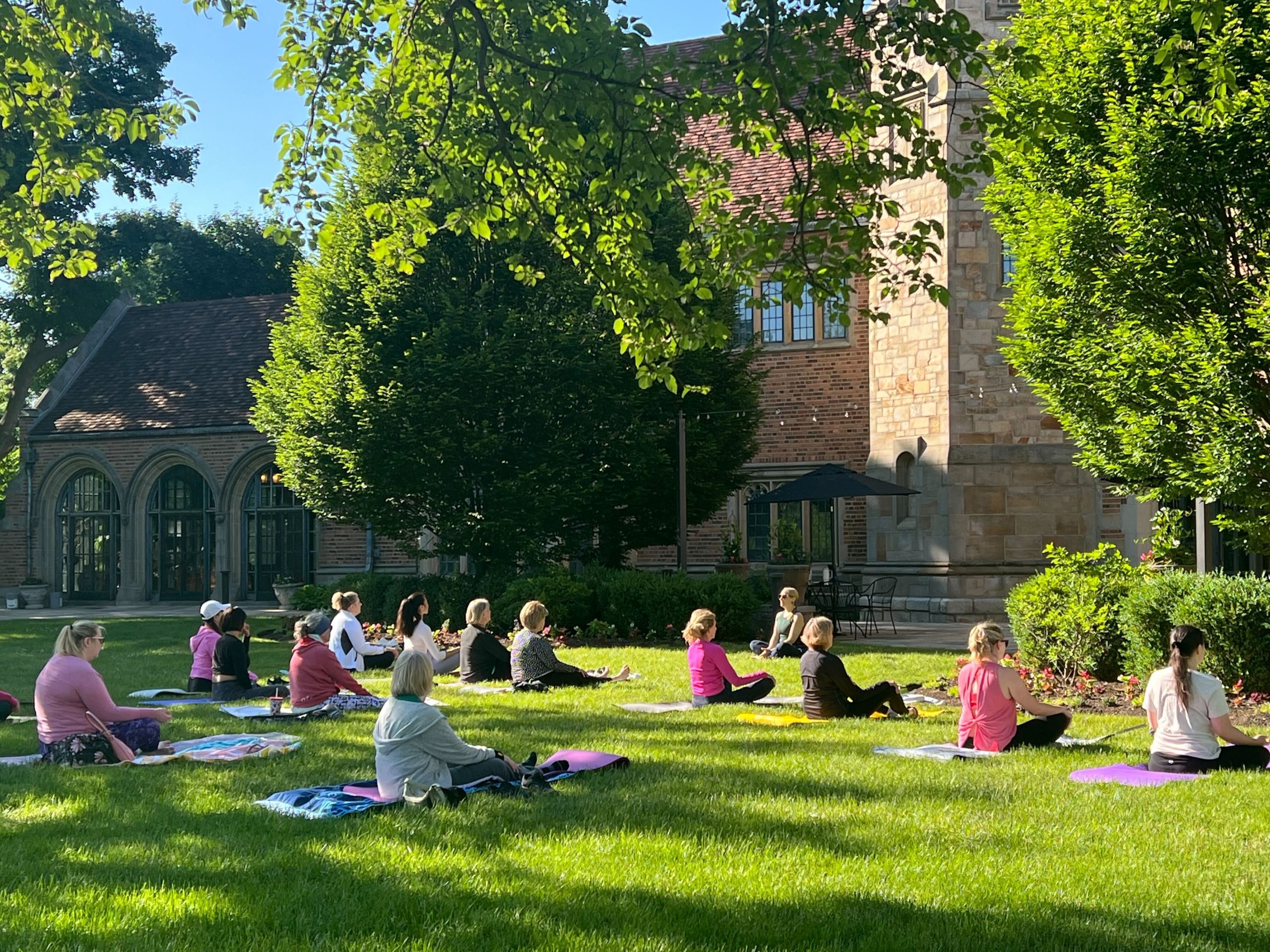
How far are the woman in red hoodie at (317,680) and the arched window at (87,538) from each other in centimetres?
2730

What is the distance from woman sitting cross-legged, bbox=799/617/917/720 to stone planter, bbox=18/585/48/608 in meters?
30.2

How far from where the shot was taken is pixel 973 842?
6727 mm

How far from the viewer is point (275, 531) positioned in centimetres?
3559

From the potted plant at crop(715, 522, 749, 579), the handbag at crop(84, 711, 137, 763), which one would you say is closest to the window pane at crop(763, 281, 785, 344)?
the potted plant at crop(715, 522, 749, 579)

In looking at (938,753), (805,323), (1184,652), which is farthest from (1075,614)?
(805,323)

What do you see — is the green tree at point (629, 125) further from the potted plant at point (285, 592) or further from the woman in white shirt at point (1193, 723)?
the potted plant at point (285, 592)

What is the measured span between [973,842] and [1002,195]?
397 inches

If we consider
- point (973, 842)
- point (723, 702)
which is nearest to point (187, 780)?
point (973, 842)

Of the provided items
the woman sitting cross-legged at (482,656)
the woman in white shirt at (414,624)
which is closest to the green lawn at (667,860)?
the woman in white shirt at (414,624)

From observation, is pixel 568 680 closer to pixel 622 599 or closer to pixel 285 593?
pixel 622 599

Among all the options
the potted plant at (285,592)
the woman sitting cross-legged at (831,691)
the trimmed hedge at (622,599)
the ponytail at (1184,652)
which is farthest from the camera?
the potted plant at (285,592)

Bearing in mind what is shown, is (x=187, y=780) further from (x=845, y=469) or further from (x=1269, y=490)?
(x=845, y=469)

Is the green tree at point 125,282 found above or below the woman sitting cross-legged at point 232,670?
above

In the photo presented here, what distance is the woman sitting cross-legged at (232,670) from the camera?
13836mm
